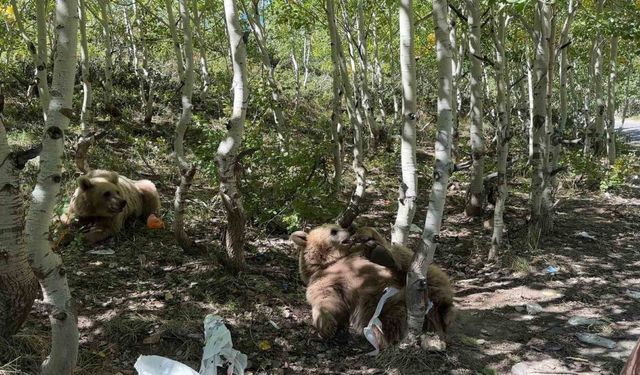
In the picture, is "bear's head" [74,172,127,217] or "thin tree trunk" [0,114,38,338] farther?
"bear's head" [74,172,127,217]

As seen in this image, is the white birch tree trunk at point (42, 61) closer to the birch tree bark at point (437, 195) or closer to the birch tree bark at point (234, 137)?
the birch tree bark at point (234, 137)

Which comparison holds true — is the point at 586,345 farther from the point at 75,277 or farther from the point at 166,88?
the point at 166,88

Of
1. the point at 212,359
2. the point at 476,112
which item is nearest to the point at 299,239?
the point at 212,359

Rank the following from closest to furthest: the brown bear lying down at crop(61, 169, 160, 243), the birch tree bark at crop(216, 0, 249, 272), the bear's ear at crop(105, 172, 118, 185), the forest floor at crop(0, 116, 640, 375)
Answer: the forest floor at crop(0, 116, 640, 375)
the birch tree bark at crop(216, 0, 249, 272)
the brown bear lying down at crop(61, 169, 160, 243)
the bear's ear at crop(105, 172, 118, 185)

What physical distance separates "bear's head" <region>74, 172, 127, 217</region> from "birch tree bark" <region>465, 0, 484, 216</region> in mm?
5183

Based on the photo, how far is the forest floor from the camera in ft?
12.7

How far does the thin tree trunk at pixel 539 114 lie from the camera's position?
686 cm

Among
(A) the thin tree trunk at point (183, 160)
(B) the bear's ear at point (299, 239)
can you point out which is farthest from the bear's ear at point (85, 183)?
(B) the bear's ear at point (299, 239)

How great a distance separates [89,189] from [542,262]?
582cm

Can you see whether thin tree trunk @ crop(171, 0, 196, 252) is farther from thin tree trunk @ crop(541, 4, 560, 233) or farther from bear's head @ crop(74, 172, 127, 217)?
thin tree trunk @ crop(541, 4, 560, 233)

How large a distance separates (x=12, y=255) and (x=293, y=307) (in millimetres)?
2598

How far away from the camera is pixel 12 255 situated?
120 inches

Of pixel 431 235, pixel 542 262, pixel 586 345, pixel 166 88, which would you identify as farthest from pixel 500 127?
pixel 166 88

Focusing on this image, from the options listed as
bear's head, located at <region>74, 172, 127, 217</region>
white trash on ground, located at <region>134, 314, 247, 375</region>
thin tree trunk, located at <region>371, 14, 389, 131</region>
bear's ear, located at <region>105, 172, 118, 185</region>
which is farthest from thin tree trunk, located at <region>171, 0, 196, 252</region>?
thin tree trunk, located at <region>371, 14, 389, 131</region>
